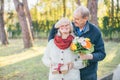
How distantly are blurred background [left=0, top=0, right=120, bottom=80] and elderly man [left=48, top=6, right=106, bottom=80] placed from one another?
19.0ft

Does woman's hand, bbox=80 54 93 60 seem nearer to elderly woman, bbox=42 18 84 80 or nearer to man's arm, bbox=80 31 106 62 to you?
man's arm, bbox=80 31 106 62

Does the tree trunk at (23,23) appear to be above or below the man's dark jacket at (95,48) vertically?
below

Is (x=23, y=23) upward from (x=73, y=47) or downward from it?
downward

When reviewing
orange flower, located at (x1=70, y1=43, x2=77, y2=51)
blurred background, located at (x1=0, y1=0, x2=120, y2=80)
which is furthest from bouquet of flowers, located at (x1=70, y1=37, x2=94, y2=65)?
blurred background, located at (x1=0, y1=0, x2=120, y2=80)

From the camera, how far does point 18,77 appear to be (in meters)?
10.7

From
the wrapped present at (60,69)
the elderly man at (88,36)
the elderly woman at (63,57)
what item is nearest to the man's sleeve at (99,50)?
the elderly man at (88,36)

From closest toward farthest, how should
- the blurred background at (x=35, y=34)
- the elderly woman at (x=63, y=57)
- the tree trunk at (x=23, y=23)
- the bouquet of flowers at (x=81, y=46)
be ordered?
the bouquet of flowers at (x=81, y=46), the elderly woman at (x=63, y=57), the blurred background at (x=35, y=34), the tree trunk at (x=23, y=23)

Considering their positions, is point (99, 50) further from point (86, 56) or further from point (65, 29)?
point (65, 29)

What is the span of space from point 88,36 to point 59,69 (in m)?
0.58

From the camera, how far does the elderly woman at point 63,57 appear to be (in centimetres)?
468

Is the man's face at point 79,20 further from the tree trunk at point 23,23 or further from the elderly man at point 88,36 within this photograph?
the tree trunk at point 23,23

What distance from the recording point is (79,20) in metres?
4.62

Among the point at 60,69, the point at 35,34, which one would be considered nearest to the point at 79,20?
the point at 60,69

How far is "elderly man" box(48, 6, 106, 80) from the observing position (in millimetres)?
4605
